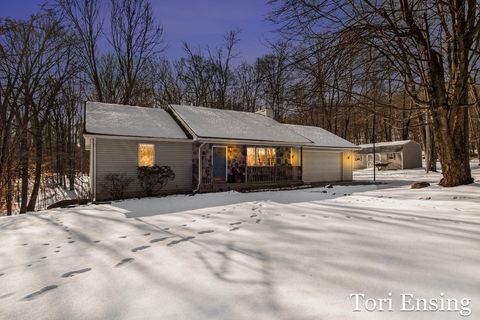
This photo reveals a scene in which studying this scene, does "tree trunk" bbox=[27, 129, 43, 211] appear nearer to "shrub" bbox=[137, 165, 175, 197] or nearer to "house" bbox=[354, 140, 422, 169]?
"shrub" bbox=[137, 165, 175, 197]

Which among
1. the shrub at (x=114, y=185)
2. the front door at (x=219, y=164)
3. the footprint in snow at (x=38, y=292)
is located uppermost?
the front door at (x=219, y=164)

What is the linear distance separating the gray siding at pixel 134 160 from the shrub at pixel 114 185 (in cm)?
16

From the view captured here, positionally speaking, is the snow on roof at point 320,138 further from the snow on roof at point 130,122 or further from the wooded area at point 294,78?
the snow on roof at point 130,122

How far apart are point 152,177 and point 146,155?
116 centimetres

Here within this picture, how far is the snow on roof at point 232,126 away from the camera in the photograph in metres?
14.9

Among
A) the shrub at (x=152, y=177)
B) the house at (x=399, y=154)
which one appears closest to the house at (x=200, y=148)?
the shrub at (x=152, y=177)

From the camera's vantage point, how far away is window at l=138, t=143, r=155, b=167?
1330cm

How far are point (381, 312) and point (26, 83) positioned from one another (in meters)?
20.3

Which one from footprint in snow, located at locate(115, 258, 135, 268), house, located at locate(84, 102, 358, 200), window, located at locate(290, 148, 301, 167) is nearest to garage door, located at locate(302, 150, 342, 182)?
house, located at locate(84, 102, 358, 200)

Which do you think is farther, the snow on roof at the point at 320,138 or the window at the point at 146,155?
the snow on roof at the point at 320,138

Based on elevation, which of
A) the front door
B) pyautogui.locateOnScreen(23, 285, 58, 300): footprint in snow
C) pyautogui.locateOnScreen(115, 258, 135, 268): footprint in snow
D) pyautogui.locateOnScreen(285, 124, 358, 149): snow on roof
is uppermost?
pyautogui.locateOnScreen(285, 124, 358, 149): snow on roof

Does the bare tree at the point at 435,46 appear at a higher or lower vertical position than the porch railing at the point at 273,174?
higher

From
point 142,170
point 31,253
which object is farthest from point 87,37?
point 31,253

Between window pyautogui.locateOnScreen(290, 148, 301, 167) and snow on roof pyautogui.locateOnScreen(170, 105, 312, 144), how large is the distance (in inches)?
30.1
